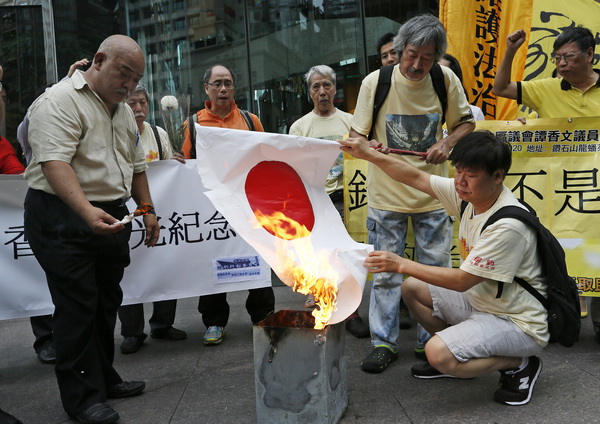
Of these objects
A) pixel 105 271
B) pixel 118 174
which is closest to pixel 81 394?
pixel 105 271

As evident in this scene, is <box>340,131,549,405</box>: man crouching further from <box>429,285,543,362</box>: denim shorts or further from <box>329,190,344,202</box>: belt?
<box>329,190,344,202</box>: belt

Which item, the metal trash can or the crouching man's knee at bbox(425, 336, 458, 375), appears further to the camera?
the crouching man's knee at bbox(425, 336, 458, 375)

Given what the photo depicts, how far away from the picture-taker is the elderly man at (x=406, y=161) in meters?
3.58

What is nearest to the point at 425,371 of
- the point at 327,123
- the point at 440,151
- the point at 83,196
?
the point at 440,151

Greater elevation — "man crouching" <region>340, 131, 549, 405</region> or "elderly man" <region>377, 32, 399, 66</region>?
"elderly man" <region>377, 32, 399, 66</region>

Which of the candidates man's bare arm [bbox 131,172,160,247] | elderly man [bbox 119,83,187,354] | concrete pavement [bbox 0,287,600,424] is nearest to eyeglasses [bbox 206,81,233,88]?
elderly man [bbox 119,83,187,354]

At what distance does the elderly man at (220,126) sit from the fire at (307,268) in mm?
1817

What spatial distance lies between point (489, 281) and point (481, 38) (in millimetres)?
3116

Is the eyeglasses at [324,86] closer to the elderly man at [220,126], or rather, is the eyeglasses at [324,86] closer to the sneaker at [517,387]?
the elderly man at [220,126]

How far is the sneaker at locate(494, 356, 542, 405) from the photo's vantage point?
296cm

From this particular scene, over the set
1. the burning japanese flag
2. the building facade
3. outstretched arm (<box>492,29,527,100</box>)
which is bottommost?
the burning japanese flag

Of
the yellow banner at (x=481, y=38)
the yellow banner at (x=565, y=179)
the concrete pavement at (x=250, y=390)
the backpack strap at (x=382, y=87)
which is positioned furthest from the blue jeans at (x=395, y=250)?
the yellow banner at (x=481, y=38)

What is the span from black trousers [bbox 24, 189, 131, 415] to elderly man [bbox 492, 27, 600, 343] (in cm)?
300

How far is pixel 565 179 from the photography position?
4289 mm
